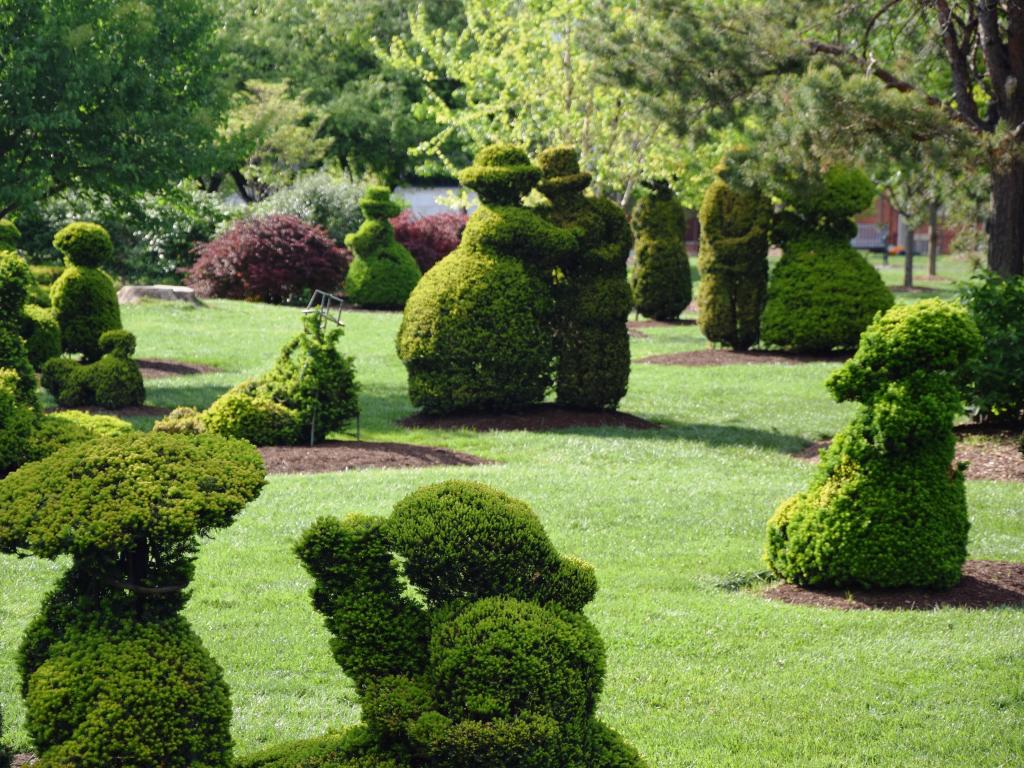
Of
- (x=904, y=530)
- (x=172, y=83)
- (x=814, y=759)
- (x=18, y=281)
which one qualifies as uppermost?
(x=172, y=83)

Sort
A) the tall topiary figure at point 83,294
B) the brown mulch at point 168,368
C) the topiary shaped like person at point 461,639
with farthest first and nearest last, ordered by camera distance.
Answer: the brown mulch at point 168,368, the tall topiary figure at point 83,294, the topiary shaped like person at point 461,639

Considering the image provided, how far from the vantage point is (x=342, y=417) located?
43.7 ft

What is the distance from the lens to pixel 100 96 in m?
17.8

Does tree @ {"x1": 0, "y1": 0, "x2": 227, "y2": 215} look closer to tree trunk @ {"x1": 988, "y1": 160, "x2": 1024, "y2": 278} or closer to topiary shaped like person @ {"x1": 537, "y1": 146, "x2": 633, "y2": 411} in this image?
topiary shaped like person @ {"x1": 537, "y1": 146, "x2": 633, "y2": 411}

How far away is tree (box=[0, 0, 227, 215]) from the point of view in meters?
16.7

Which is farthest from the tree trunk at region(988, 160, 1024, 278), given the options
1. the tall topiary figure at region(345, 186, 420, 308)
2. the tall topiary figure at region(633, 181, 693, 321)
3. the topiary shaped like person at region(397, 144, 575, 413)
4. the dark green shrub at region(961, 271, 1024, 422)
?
the tall topiary figure at region(345, 186, 420, 308)

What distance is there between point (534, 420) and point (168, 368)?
7.50 m

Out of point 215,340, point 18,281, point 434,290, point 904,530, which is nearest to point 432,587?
point 904,530

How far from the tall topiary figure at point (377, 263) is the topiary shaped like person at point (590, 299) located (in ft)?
46.7

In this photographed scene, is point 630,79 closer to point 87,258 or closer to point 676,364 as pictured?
point 676,364

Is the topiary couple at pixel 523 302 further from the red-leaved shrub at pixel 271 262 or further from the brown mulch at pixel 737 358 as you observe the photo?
the red-leaved shrub at pixel 271 262

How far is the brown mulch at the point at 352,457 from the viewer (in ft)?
40.2

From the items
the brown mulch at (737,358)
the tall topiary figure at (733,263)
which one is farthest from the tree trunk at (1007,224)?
the tall topiary figure at (733,263)

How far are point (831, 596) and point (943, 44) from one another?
13.3 m
